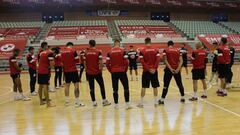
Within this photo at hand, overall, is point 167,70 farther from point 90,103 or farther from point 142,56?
point 90,103

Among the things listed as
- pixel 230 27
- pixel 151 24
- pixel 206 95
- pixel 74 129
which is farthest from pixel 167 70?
pixel 230 27

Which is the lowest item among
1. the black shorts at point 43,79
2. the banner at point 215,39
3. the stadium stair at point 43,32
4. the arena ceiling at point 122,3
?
the banner at point 215,39

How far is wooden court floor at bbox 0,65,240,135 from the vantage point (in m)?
6.01

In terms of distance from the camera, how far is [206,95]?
31.1 ft

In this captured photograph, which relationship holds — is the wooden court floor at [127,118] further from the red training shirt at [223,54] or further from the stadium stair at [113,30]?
the stadium stair at [113,30]

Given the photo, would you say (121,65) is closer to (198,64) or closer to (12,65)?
(198,64)

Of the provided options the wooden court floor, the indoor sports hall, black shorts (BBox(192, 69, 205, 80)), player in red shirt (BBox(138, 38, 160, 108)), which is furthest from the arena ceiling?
player in red shirt (BBox(138, 38, 160, 108))

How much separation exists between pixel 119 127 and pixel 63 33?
1973 centimetres

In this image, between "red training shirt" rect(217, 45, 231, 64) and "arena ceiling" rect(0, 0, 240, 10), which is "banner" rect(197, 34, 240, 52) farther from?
"red training shirt" rect(217, 45, 231, 64)

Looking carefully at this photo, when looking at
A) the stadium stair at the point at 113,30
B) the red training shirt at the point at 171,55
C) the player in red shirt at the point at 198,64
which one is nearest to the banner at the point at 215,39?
the stadium stair at the point at 113,30

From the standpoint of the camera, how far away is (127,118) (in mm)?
6980

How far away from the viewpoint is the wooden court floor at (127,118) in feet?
19.7

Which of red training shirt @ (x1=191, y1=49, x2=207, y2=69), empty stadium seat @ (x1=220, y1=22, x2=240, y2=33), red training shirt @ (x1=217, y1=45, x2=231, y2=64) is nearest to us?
red training shirt @ (x1=191, y1=49, x2=207, y2=69)

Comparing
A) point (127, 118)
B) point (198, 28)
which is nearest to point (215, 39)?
point (198, 28)
